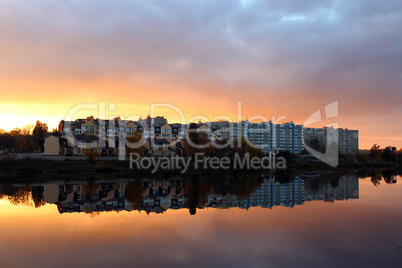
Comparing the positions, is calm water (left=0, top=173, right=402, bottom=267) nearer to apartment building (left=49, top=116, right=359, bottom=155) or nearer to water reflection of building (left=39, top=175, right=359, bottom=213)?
water reflection of building (left=39, top=175, right=359, bottom=213)

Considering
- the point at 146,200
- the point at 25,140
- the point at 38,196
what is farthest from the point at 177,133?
the point at 146,200

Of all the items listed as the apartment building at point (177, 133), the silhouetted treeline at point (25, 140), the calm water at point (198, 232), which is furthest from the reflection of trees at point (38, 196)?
the silhouetted treeline at point (25, 140)

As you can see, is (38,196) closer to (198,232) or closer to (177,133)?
(198,232)

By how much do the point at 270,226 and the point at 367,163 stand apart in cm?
7325

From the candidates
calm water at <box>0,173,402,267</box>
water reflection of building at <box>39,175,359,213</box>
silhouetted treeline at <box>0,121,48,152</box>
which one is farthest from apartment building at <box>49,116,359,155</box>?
calm water at <box>0,173,402,267</box>

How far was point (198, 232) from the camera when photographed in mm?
13570

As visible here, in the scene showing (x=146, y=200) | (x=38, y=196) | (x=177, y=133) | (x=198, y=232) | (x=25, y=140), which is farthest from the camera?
(x=177, y=133)

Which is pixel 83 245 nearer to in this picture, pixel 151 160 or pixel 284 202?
pixel 284 202

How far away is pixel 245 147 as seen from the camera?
52438 mm

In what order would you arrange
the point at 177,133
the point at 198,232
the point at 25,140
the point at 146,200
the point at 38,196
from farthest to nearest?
the point at 177,133 → the point at 25,140 → the point at 38,196 → the point at 146,200 → the point at 198,232

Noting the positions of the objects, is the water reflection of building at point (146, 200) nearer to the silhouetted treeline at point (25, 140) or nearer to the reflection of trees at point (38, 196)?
the reflection of trees at point (38, 196)

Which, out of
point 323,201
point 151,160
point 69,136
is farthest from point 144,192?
point 69,136

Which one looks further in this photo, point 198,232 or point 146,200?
point 146,200

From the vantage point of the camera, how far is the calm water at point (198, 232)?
33.0 feet
